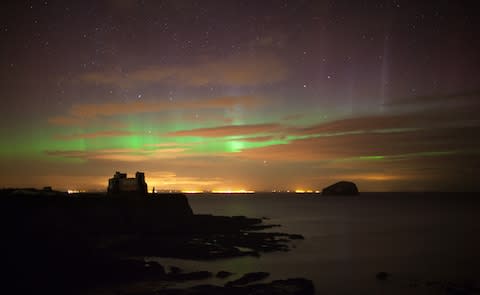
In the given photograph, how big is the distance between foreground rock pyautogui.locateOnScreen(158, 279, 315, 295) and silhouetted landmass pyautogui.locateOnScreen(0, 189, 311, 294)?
0.72 ft

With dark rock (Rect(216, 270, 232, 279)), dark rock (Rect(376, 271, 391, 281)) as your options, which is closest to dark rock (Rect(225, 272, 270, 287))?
dark rock (Rect(216, 270, 232, 279))

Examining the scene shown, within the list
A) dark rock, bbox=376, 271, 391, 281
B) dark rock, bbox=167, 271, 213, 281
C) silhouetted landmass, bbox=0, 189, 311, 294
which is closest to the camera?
silhouetted landmass, bbox=0, 189, 311, 294

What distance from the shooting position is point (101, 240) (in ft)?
126

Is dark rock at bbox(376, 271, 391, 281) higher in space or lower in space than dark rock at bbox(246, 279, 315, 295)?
lower

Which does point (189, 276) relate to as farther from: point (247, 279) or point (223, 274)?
point (247, 279)

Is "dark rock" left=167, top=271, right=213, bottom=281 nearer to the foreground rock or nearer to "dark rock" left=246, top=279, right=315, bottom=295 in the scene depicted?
the foreground rock

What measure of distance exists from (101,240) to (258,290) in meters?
20.3

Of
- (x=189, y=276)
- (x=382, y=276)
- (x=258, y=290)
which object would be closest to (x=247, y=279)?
(x=258, y=290)

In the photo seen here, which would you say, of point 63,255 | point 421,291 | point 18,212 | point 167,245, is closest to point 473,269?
point 421,291

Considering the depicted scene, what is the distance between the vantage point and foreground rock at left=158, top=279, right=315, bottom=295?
23797 millimetres

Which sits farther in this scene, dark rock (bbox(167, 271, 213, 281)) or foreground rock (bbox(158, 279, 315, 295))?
dark rock (bbox(167, 271, 213, 281))

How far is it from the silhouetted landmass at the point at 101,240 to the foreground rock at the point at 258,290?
0.22 m

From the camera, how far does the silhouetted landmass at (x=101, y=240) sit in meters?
26.3

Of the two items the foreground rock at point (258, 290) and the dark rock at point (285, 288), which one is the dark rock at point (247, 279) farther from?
the dark rock at point (285, 288)
